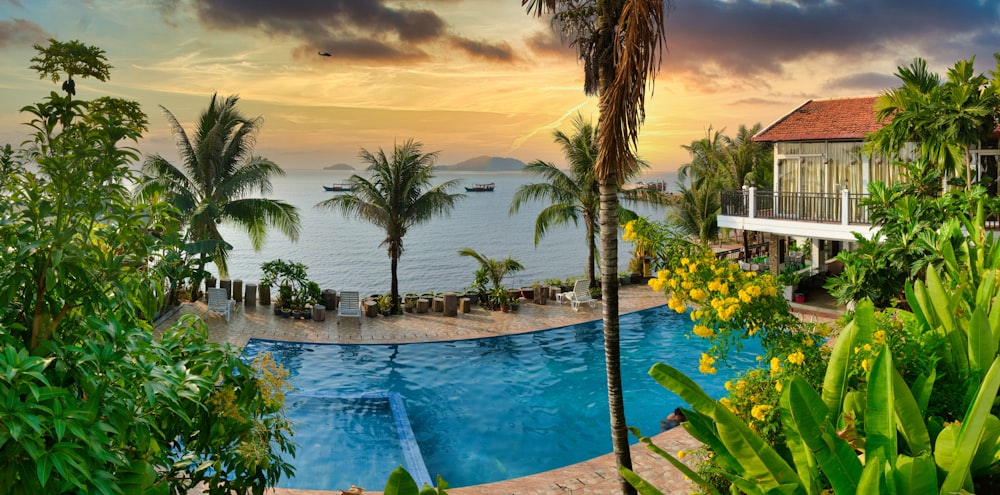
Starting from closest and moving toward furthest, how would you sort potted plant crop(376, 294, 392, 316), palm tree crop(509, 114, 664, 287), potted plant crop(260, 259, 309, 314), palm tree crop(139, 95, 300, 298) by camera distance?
potted plant crop(260, 259, 309, 314) → potted plant crop(376, 294, 392, 316) → palm tree crop(139, 95, 300, 298) → palm tree crop(509, 114, 664, 287)

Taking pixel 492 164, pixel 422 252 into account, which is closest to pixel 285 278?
pixel 422 252

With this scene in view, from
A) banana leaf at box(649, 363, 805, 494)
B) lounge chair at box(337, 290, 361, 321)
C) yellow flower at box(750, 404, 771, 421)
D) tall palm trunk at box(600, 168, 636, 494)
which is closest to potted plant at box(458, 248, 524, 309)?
lounge chair at box(337, 290, 361, 321)

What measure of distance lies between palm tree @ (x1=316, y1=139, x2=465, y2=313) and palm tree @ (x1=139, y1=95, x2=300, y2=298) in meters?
2.38

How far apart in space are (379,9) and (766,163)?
1089 inches

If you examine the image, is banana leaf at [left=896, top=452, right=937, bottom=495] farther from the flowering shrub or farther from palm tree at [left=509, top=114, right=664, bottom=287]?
palm tree at [left=509, top=114, right=664, bottom=287]

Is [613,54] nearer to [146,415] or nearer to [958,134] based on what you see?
[146,415]

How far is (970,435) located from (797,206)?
16.9 meters

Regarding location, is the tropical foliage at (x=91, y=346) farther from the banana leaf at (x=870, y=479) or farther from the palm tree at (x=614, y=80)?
the palm tree at (x=614, y=80)

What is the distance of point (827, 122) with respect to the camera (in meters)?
19.7

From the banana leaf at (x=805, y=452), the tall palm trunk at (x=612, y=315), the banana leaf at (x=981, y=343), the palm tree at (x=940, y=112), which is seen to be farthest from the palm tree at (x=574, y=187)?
the banana leaf at (x=805, y=452)

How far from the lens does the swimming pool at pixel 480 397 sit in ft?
35.7

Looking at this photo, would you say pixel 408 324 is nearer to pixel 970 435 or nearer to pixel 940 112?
pixel 940 112

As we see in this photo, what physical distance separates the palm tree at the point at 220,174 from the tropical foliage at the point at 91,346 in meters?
15.9

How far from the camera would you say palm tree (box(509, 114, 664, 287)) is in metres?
22.3
